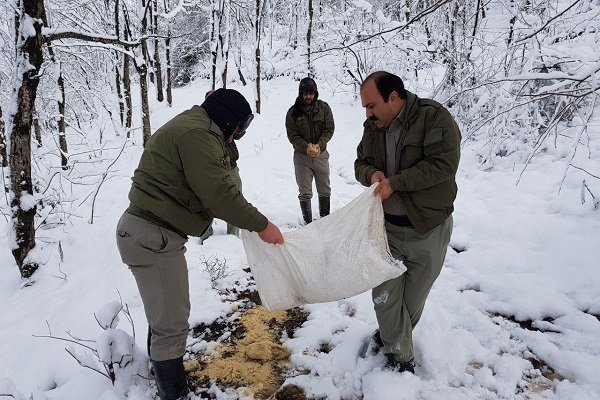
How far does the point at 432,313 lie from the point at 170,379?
6.82ft

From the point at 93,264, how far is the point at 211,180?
353 cm

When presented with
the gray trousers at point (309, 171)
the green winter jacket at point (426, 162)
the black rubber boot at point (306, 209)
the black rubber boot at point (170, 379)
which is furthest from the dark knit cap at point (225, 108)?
the black rubber boot at point (306, 209)

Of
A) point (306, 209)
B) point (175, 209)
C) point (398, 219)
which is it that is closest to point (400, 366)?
point (398, 219)

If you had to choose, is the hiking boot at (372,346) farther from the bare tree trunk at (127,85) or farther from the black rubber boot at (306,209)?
the bare tree trunk at (127,85)

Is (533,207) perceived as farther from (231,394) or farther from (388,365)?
(231,394)

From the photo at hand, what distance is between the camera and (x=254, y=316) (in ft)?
10.8

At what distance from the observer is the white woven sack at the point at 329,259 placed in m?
2.25

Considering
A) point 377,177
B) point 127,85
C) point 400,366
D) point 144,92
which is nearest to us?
point 377,177

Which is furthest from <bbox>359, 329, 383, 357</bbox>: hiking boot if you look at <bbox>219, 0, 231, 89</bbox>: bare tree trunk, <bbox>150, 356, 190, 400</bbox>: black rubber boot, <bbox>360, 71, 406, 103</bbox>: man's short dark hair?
<bbox>219, 0, 231, 89</bbox>: bare tree trunk

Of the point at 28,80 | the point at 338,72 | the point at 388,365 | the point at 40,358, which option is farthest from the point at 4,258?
the point at 338,72

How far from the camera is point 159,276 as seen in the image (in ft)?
6.79

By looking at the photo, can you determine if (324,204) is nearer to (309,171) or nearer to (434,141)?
(309,171)

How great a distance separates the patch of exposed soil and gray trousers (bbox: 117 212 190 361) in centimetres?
52

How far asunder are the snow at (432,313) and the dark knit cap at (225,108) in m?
1.42
